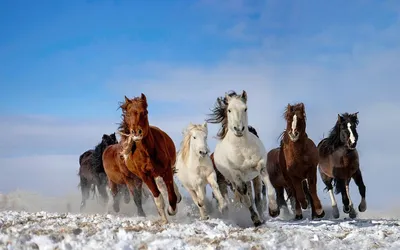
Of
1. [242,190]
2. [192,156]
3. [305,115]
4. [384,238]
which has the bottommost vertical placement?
[384,238]

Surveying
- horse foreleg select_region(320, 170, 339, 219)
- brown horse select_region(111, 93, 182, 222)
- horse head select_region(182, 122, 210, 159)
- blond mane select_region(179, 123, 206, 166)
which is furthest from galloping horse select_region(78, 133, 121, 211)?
brown horse select_region(111, 93, 182, 222)

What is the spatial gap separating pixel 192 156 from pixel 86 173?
7680mm

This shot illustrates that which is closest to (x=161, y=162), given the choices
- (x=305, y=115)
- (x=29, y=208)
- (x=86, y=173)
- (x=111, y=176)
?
(x=305, y=115)

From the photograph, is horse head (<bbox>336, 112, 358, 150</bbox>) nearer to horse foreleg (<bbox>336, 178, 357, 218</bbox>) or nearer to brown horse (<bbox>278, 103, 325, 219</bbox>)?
horse foreleg (<bbox>336, 178, 357, 218</bbox>)

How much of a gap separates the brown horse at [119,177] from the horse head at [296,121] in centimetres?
373

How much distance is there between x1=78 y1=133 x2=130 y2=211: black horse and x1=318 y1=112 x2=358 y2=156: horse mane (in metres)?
6.76

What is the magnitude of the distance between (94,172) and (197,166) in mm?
7006

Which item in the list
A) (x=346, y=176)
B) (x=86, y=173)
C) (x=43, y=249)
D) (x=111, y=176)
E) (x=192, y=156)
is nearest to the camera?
(x=43, y=249)

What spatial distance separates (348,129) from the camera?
13.1m

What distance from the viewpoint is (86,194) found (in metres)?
18.5

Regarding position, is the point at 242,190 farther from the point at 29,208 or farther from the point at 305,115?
the point at 29,208

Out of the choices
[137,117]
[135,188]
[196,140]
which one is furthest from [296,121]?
[135,188]

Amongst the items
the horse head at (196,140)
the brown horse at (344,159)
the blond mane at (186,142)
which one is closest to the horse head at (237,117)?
the horse head at (196,140)

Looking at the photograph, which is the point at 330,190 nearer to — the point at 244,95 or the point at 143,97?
the point at 244,95
